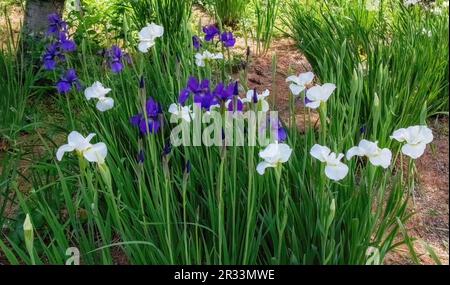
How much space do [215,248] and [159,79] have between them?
89 cm

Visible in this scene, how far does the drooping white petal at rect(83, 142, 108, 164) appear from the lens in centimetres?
136

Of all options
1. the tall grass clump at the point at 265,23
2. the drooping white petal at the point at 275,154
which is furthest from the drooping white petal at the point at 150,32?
the tall grass clump at the point at 265,23

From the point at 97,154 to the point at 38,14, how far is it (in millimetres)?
2401

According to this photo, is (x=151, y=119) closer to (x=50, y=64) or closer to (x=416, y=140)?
(x=416, y=140)

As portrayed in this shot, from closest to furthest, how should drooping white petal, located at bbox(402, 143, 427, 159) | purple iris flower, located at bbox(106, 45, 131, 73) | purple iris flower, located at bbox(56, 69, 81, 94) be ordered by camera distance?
1. drooping white petal, located at bbox(402, 143, 427, 159)
2. purple iris flower, located at bbox(56, 69, 81, 94)
3. purple iris flower, located at bbox(106, 45, 131, 73)

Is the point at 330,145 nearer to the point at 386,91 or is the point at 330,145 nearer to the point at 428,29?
the point at 386,91

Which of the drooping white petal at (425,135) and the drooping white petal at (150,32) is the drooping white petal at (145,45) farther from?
the drooping white petal at (425,135)

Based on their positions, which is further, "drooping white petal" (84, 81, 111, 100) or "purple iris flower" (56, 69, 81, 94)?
"purple iris flower" (56, 69, 81, 94)

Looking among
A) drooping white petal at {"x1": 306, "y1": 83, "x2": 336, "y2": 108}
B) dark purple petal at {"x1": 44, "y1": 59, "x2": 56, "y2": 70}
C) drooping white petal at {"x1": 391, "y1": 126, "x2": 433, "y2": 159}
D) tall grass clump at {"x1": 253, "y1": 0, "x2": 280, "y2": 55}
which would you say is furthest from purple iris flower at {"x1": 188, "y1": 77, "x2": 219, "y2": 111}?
tall grass clump at {"x1": 253, "y1": 0, "x2": 280, "y2": 55}

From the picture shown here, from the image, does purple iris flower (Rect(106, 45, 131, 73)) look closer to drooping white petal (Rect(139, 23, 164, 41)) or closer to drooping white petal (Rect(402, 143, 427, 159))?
drooping white petal (Rect(139, 23, 164, 41))

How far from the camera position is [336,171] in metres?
1.39

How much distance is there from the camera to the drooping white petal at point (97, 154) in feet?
4.45

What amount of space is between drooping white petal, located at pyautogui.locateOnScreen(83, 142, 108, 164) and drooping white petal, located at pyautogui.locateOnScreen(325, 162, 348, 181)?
19.4 inches
